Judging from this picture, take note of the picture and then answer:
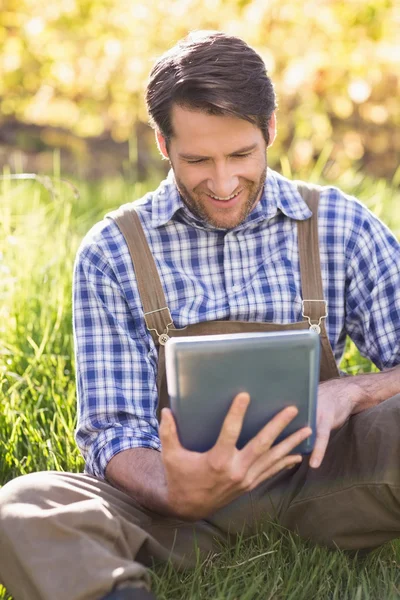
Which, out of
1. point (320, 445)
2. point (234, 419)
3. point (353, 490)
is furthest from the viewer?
point (353, 490)

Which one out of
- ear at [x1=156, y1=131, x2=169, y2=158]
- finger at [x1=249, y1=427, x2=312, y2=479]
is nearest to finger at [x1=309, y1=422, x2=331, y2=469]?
finger at [x1=249, y1=427, x2=312, y2=479]

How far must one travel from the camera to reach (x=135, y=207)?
2.62m

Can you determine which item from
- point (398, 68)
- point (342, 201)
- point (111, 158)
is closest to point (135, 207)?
Result: point (342, 201)

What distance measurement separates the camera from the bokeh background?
17.9 ft

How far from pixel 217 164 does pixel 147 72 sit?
4.05m

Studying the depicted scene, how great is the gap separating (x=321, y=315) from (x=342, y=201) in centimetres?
34

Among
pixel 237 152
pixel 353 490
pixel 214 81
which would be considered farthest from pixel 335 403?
pixel 214 81

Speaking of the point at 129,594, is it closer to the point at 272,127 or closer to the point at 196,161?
the point at 196,161

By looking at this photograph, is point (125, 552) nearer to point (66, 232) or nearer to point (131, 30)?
point (66, 232)

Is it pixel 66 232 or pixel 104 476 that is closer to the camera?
pixel 104 476

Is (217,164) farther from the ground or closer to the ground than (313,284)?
farther from the ground

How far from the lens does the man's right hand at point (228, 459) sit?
191cm

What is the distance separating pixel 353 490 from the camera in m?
2.28

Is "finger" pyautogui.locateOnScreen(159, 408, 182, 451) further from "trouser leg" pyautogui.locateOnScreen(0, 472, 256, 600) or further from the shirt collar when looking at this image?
the shirt collar
